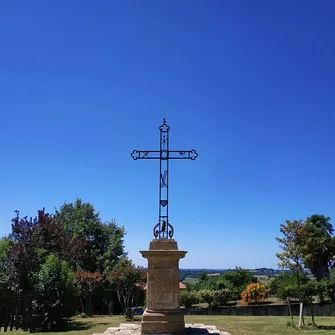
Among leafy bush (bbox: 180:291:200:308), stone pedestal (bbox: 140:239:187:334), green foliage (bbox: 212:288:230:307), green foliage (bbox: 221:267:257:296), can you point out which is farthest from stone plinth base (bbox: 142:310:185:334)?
green foliage (bbox: 221:267:257:296)

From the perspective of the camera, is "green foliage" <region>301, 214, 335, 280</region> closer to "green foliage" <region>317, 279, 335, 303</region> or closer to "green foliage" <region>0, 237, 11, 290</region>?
"green foliage" <region>317, 279, 335, 303</region>

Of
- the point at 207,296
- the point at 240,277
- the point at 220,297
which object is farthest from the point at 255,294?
the point at 240,277

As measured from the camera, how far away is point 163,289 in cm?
964

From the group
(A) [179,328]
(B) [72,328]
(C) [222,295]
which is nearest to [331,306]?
(C) [222,295]

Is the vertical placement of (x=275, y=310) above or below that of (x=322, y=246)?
below

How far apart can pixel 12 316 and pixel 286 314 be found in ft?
51.1

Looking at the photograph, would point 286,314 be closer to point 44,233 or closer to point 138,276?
point 138,276

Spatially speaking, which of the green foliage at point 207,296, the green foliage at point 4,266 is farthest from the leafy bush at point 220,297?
the green foliage at point 4,266

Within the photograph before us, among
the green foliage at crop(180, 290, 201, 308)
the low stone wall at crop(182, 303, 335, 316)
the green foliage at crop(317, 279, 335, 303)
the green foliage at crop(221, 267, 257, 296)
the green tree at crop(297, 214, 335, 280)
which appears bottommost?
the low stone wall at crop(182, 303, 335, 316)

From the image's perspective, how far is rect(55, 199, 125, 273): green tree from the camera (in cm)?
3145

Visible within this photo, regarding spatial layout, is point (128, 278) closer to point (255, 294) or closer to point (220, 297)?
point (220, 297)

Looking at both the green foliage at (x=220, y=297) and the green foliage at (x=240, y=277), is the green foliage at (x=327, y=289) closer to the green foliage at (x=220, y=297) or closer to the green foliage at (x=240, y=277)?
the green foliage at (x=220, y=297)

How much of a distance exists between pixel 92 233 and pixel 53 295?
17.3 metres

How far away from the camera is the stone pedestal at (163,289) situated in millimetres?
9391
